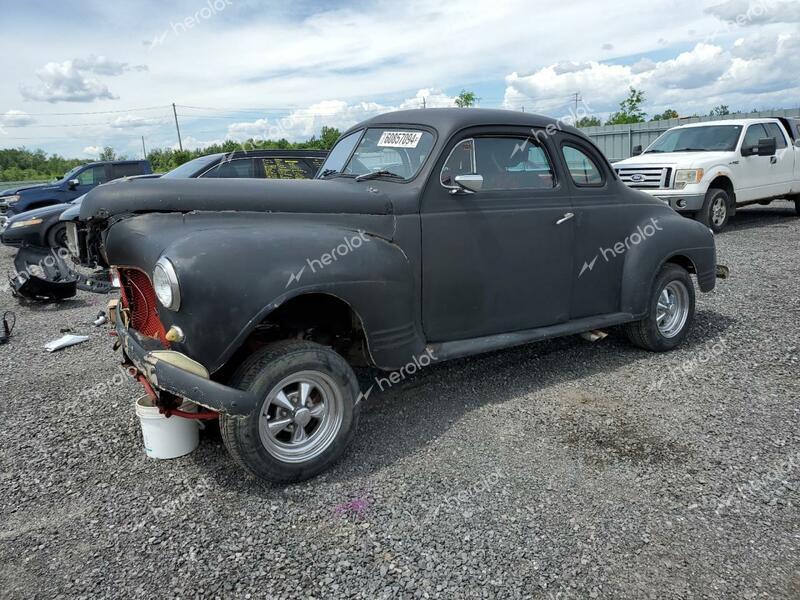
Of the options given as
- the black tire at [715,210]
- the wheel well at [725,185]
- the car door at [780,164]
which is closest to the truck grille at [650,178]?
the black tire at [715,210]

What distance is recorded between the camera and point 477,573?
2.57 m

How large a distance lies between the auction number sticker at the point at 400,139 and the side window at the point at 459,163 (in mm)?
277

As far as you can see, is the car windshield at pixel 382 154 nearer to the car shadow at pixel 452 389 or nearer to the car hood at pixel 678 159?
the car shadow at pixel 452 389

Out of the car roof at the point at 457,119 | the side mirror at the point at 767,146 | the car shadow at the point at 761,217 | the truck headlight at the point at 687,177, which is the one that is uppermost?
the car roof at the point at 457,119

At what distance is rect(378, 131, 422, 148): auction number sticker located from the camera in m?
4.04

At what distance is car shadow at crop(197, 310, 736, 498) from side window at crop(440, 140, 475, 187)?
1558mm

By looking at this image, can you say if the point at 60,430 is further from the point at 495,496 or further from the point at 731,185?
the point at 731,185

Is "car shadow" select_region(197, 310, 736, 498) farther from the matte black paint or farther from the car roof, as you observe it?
the car roof

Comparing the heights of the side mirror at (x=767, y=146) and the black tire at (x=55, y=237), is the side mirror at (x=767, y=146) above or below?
above

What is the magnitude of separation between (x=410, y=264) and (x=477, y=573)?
1.77 meters

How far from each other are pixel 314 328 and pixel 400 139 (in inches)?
58.1

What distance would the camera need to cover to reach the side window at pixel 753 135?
11234 millimetres

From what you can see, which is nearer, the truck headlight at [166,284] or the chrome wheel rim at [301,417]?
the truck headlight at [166,284]

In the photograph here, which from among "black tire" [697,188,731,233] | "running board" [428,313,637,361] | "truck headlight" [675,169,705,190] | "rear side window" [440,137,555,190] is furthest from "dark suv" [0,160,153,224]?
"running board" [428,313,637,361]
